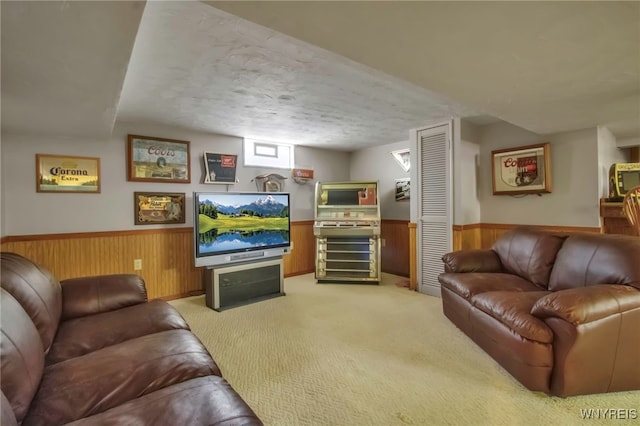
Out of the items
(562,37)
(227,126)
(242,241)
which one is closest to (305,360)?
(242,241)

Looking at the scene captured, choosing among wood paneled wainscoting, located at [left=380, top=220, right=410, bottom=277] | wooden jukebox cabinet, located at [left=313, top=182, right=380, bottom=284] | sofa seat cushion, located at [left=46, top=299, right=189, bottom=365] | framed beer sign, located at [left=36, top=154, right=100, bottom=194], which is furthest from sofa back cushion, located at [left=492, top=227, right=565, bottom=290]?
framed beer sign, located at [left=36, top=154, right=100, bottom=194]

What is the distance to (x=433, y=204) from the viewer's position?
3627 millimetres

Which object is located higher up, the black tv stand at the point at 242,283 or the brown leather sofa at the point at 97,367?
the brown leather sofa at the point at 97,367

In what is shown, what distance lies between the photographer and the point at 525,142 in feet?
11.1

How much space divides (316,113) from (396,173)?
209 cm

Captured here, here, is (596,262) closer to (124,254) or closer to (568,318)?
(568,318)

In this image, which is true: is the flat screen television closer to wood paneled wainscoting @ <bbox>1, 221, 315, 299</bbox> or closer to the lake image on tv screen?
the lake image on tv screen

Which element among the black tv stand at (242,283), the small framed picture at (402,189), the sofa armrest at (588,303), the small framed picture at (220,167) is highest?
the small framed picture at (220,167)

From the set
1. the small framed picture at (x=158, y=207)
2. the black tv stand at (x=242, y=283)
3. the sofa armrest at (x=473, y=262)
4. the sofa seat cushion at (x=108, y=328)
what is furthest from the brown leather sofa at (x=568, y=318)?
the small framed picture at (x=158, y=207)

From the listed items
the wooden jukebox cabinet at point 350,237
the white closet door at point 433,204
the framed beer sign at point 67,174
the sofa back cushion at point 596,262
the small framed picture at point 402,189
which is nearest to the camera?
the sofa back cushion at point 596,262

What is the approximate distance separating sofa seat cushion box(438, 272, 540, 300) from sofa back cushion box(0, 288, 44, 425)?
8.25ft

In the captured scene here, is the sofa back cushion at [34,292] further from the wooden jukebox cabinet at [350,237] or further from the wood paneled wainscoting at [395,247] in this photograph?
the wood paneled wainscoting at [395,247]

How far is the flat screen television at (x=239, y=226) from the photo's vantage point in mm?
3217

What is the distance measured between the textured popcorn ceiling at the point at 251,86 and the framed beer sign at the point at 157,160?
33 centimetres
